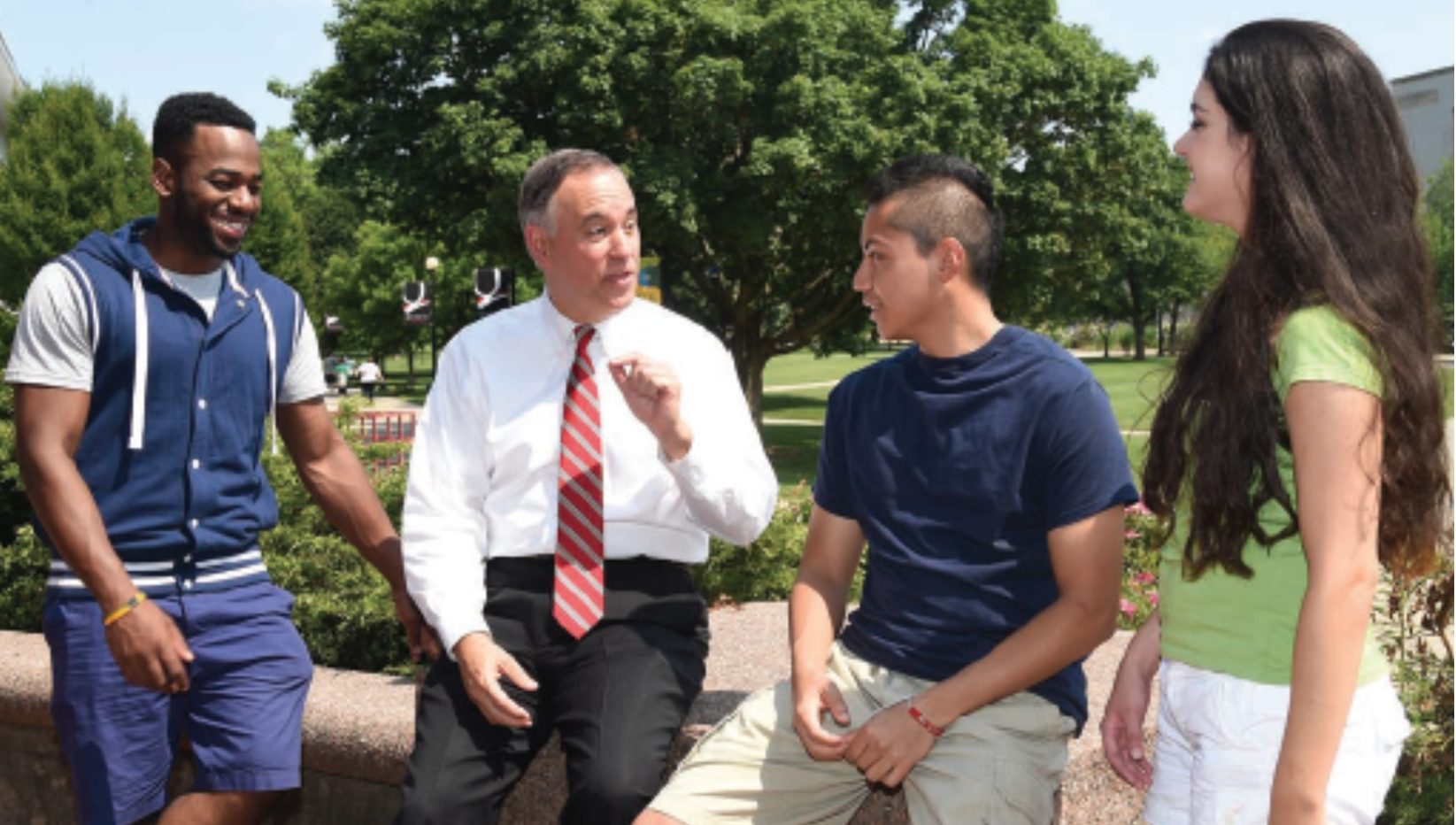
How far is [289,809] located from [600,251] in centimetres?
181

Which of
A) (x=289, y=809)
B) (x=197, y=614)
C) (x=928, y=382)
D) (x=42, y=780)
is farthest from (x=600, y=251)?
(x=42, y=780)

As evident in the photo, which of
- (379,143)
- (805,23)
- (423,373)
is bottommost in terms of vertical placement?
(423,373)

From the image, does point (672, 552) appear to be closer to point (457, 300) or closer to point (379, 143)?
point (379, 143)

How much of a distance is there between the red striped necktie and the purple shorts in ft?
2.48

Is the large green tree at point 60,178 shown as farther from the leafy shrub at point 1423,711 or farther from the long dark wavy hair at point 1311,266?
the long dark wavy hair at point 1311,266

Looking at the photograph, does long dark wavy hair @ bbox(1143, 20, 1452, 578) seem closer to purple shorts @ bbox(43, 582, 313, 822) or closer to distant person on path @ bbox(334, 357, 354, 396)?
purple shorts @ bbox(43, 582, 313, 822)

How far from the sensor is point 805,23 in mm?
28297

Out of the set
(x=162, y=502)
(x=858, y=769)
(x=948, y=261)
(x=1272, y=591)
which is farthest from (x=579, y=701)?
(x=1272, y=591)

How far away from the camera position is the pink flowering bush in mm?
6719

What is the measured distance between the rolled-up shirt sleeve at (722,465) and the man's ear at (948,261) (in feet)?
1.99

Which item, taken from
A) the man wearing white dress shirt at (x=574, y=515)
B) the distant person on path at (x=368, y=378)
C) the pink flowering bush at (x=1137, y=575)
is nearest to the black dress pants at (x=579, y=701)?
the man wearing white dress shirt at (x=574, y=515)

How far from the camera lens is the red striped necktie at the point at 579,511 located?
11.2 ft

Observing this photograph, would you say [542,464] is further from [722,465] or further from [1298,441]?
[1298,441]

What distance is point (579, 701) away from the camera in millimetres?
3340
